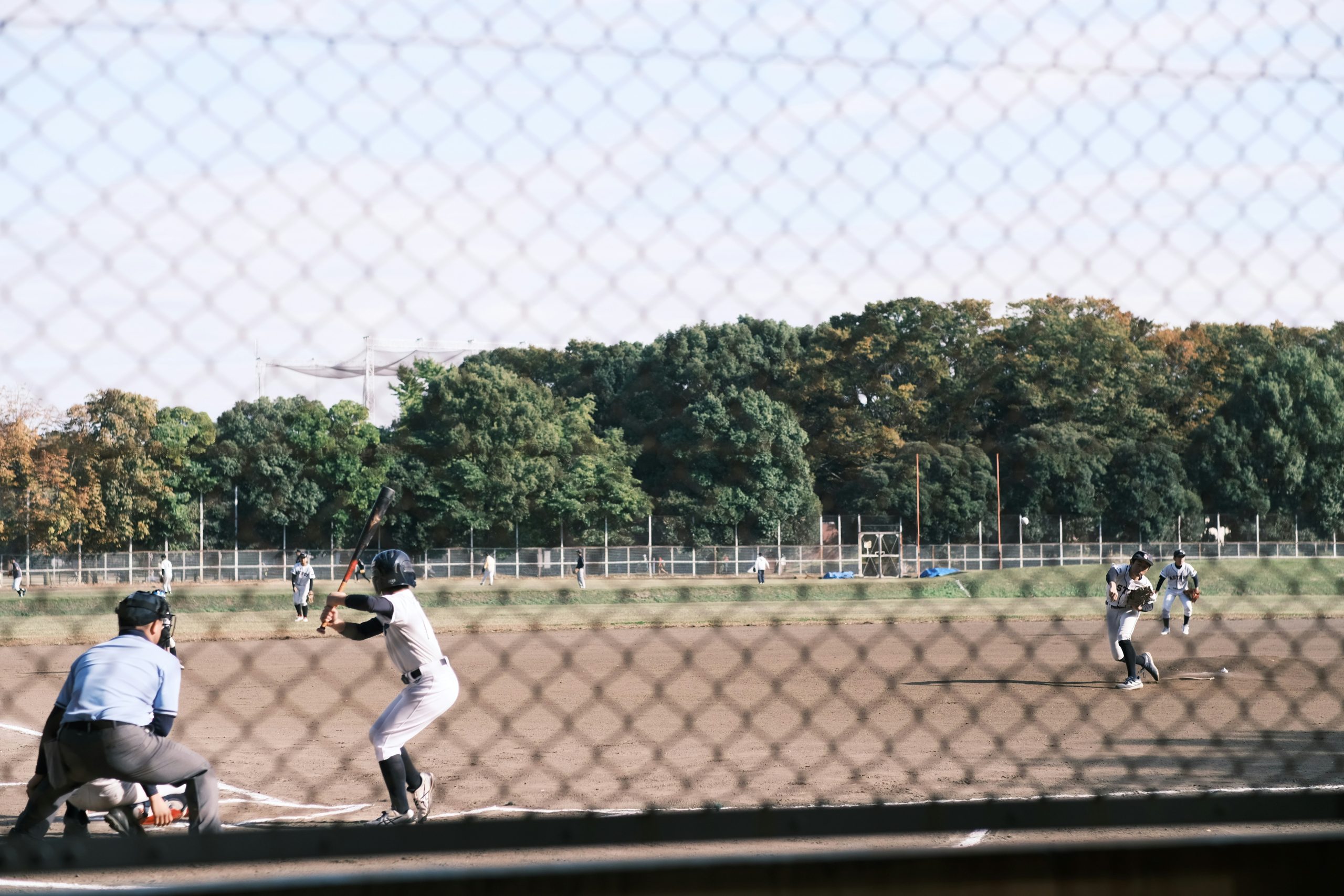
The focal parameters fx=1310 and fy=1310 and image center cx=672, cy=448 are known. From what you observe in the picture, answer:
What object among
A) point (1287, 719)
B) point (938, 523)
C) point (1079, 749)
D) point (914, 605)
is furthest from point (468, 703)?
point (914, 605)

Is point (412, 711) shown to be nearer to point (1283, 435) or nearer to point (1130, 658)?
point (1283, 435)

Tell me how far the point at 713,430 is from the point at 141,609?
15.1 feet

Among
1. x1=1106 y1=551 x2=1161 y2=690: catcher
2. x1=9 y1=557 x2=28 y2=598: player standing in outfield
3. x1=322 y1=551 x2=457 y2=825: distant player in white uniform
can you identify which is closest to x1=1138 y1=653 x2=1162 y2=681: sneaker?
x1=1106 y1=551 x2=1161 y2=690: catcher

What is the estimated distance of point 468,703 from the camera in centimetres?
1434

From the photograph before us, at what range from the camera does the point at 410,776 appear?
797 cm

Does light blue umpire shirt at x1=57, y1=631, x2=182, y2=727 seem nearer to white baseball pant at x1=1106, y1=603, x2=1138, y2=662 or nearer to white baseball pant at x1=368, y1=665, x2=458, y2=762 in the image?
white baseball pant at x1=368, y1=665, x2=458, y2=762

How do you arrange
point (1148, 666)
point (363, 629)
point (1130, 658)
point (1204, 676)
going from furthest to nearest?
point (1204, 676) → point (1148, 666) → point (1130, 658) → point (363, 629)

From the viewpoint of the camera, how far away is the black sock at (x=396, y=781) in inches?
304

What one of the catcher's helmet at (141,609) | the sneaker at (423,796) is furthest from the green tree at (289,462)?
the sneaker at (423,796)

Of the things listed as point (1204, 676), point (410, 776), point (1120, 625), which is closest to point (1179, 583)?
point (1204, 676)

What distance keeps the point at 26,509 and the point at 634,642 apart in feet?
67.4

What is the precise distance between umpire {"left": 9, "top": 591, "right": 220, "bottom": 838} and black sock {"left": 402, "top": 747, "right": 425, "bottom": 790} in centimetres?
154

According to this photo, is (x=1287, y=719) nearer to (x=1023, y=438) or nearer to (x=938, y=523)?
(x=938, y=523)

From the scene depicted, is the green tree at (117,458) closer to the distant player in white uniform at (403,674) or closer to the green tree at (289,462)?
the green tree at (289,462)
